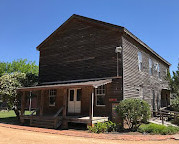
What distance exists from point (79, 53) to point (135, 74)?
5.19m

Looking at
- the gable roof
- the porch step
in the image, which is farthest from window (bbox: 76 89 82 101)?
the gable roof

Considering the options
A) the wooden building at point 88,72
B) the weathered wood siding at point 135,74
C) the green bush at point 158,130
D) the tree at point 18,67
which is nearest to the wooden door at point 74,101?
the wooden building at point 88,72

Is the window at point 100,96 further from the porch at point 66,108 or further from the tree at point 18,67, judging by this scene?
the tree at point 18,67

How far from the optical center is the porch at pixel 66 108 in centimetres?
1072

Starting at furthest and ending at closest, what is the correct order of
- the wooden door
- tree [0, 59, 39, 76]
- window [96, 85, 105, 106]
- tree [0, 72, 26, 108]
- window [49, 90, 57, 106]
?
tree [0, 59, 39, 76], window [49, 90, 57, 106], tree [0, 72, 26, 108], the wooden door, window [96, 85, 105, 106]

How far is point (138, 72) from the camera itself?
603 inches

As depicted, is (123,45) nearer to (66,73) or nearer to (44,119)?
(66,73)

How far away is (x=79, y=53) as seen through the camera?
1529 centimetres

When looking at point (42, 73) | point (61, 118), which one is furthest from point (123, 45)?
point (42, 73)

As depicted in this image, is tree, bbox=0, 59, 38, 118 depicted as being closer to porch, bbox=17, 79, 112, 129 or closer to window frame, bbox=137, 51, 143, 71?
porch, bbox=17, 79, 112, 129

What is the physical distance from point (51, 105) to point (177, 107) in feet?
38.8

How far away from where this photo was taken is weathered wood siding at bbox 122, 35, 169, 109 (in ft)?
43.1

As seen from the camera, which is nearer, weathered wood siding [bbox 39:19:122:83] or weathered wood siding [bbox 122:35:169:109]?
weathered wood siding [bbox 122:35:169:109]

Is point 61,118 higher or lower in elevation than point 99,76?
lower
